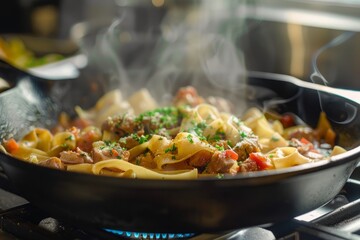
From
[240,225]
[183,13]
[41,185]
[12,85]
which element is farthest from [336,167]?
[183,13]

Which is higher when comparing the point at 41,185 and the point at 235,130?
the point at 235,130

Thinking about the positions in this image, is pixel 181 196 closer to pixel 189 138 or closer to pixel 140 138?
pixel 189 138

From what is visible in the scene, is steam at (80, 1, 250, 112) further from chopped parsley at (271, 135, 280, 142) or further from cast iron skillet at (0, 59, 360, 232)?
cast iron skillet at (0, 59, 360, 232)

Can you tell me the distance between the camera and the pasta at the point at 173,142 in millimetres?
2230

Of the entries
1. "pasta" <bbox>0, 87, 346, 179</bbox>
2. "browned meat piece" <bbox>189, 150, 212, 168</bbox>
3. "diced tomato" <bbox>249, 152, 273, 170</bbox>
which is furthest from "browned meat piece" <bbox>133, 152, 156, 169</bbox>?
"diced tomato" <bbox>249, 152, 273, 170</bbox>

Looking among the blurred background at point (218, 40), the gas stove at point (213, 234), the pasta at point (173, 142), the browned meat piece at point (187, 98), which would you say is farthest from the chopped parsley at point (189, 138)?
the blurred background at point (218, 40)

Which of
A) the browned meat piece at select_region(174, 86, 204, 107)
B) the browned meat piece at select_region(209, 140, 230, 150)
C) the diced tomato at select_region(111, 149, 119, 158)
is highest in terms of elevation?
the browned meat piece at select_region(174, 86, 204, 107)

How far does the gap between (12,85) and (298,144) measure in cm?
137

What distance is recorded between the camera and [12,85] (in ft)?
9.62

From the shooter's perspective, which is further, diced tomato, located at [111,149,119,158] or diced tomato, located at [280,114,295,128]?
diced tomato, located at [280,114,295,128]

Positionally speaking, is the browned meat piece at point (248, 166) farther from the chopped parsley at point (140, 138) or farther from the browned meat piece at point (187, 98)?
the browned meat piece at point (187, 98)

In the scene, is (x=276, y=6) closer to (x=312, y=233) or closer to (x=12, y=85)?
(x=12, y=85)

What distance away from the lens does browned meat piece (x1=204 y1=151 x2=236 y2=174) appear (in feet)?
7.09

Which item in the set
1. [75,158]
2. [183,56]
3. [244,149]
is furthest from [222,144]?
[183,56]
